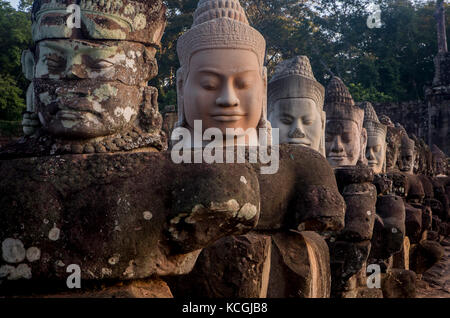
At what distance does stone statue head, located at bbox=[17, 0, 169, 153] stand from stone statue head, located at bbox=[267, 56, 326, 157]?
7.02ft

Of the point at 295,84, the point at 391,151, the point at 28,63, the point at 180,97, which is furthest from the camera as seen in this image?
the point at 391,151

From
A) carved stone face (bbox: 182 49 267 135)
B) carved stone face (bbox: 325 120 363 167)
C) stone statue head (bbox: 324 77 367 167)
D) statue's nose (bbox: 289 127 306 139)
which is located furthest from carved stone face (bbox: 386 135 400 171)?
carved stone face (bbox: 182 49 267 135)

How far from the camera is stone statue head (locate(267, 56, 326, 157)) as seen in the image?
4.34 m

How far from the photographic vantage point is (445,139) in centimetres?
2252

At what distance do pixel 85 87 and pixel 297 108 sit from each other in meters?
2.52

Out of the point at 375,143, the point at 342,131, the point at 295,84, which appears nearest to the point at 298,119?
the point at 295,84

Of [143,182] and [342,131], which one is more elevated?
[342,131]

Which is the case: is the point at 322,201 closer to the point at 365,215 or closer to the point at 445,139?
the point at 365,215

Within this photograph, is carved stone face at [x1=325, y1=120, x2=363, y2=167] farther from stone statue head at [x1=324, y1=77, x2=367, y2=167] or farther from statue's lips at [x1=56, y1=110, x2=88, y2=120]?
statue's lips at [x1=56, y1=110, x2=88, y2=120]

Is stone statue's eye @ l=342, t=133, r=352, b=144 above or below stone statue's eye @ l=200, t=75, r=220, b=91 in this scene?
below

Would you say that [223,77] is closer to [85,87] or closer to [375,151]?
[85,87]

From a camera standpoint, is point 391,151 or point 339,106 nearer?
point 339,106

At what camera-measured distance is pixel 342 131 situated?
571 cm

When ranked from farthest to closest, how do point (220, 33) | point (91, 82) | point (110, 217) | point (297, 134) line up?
point (297, 134), point (220, 33), point (91, 82), point (110, 217)
